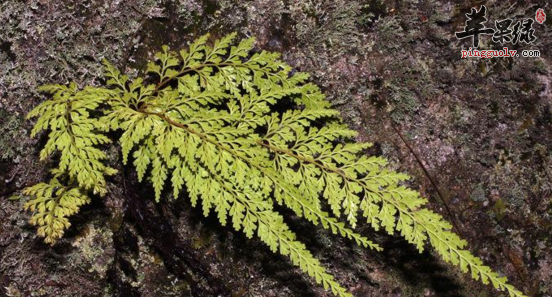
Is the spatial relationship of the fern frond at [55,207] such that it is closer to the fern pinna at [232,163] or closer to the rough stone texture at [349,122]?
the fern pinna at [232,163]

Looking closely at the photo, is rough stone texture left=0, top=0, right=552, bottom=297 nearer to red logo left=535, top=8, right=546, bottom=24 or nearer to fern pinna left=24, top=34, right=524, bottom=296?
red logo left=535, top=8, right=546, bottom=24

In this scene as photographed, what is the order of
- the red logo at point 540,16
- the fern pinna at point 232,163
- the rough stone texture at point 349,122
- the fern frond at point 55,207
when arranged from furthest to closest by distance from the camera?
the red logo at point 540,16
the rough stone texture at point 349,122
the fern frond at point 55,207
the fern pinna at point 232,163

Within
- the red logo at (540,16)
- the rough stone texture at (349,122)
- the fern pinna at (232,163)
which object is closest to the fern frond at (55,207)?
the fern pinna at (232,163)

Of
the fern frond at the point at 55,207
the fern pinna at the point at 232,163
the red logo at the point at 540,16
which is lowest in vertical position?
the fern frond at the point at 55,207

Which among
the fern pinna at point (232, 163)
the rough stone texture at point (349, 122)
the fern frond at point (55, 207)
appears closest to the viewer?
the fern pinna at point (232, 163)

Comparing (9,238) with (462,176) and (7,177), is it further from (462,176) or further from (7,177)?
(462,176)

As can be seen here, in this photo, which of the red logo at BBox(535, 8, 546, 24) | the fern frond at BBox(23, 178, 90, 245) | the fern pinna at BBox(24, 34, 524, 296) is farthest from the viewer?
the red logo at BBox(535, 8, 546, 24)

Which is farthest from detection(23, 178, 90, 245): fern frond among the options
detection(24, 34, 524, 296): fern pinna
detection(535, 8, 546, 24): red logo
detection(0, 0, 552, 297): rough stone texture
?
detection(535, 8, 546, 24): red logo
